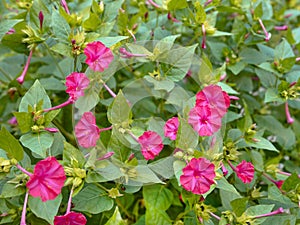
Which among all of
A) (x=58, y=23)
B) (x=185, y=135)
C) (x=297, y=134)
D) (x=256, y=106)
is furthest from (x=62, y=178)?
(x=297, y=134)

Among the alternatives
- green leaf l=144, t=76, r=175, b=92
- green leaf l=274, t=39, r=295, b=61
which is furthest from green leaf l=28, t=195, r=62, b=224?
green leaf l=274, t=39, r=295, b=61

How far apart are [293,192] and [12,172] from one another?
699 mm

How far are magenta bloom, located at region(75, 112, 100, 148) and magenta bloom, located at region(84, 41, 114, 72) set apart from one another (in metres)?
0.12

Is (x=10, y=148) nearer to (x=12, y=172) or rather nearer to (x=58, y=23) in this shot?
(x=12, y=172)

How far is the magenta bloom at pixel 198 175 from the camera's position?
94cm

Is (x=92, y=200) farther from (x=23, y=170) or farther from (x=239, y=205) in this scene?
(x=239, y=205)

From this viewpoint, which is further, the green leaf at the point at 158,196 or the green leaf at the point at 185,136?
the green leaf at the point at 158,196

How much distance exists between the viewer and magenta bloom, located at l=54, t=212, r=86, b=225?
35.9 inches

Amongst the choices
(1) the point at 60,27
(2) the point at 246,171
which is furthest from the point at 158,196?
(1) the point at 60,27

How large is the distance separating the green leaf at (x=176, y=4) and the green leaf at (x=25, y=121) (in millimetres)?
514

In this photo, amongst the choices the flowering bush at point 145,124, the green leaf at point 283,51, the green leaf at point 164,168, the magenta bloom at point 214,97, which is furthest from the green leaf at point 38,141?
the green leaf at point 283,51

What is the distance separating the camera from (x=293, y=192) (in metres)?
1.19

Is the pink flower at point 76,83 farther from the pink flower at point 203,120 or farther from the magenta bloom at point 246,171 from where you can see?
the magenta bloom at point 246,171

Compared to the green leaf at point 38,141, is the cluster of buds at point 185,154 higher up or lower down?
lower down
